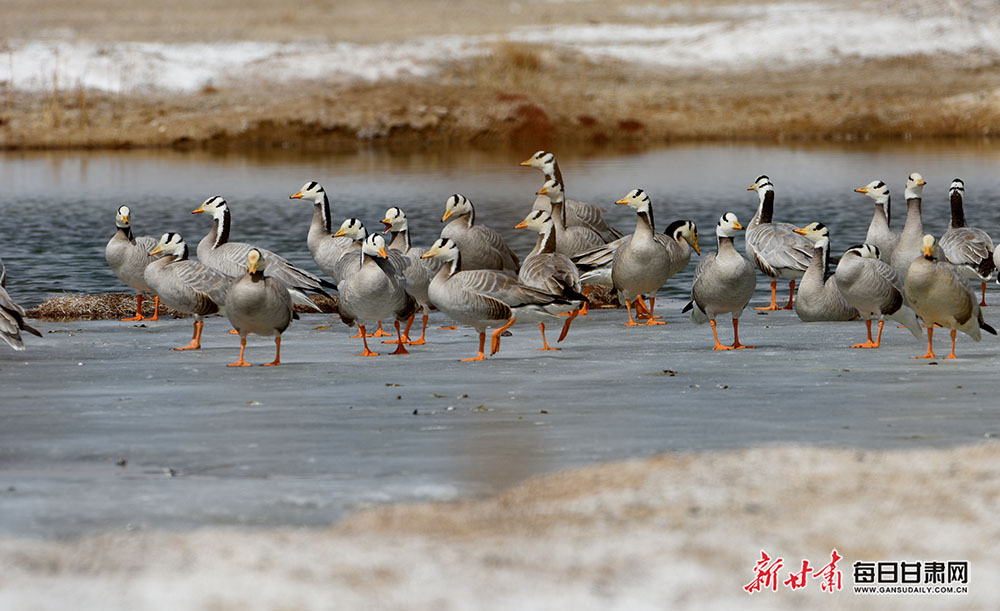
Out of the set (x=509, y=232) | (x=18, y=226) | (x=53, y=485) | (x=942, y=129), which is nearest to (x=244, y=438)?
(x=53, y=485)

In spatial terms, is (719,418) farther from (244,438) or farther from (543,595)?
(543,595)

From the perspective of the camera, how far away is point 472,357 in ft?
47.6

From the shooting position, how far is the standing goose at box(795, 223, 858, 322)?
15586 mm

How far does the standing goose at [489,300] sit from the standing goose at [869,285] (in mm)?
2698

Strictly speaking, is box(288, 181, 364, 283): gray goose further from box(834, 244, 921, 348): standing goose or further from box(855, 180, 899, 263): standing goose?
box(855, 180, 899, 263): standing goose

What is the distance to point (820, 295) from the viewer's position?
Result: 15602 millimetres

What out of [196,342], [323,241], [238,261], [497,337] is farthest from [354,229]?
[497,337]

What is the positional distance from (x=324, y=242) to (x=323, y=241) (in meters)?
0.14

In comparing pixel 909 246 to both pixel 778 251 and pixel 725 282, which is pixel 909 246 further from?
pixel 725 282

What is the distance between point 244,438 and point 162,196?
3287cm

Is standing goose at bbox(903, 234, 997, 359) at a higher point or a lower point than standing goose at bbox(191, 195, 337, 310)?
higher

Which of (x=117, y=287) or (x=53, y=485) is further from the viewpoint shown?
(x=117, y=287)

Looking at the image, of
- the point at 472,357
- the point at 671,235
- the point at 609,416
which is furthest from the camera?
the point at 671,235

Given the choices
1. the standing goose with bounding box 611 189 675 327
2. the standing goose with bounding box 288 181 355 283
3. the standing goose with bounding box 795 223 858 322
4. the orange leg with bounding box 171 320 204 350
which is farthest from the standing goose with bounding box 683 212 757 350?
the orange leg with bounding box 171 320 204 350
